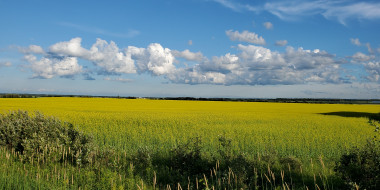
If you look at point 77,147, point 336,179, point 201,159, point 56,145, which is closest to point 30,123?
point 56,145

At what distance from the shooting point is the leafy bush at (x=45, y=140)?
37.8 ft

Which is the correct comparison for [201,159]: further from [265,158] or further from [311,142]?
[311,142]

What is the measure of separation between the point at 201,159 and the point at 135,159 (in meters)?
2.75

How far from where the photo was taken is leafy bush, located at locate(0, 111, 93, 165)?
11.5 meters

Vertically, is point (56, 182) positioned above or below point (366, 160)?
below

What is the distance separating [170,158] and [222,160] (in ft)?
7.40

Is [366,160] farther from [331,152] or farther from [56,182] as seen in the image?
[56,182]

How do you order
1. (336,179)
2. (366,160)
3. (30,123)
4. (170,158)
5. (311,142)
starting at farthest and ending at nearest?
(311,142)
(30,123)
(170,158)
(336,179)
(366,160)

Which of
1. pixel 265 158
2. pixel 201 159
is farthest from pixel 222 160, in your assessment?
pixel 265 158

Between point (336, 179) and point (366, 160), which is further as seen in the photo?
point (336, 179)

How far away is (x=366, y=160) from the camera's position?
8711 mm

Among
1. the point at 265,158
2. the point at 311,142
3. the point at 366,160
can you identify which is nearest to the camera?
the point at 366,160

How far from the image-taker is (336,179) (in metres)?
9.97

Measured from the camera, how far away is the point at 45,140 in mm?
12469
